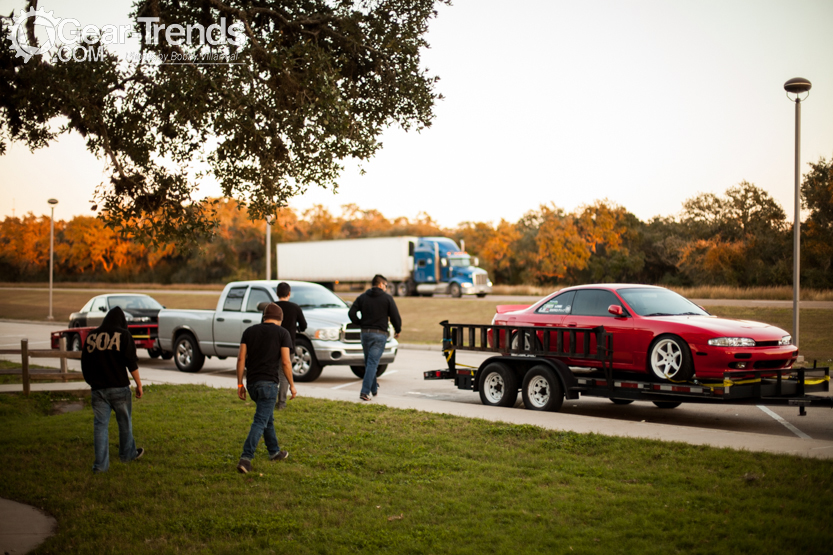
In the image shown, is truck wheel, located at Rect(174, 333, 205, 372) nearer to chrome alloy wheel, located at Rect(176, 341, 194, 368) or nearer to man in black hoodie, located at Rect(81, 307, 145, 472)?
chrome alloy wheel, located at Rect(176, 341, 194, 368)

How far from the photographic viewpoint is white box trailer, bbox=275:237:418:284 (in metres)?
51.6

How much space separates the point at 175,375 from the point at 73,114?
755cm

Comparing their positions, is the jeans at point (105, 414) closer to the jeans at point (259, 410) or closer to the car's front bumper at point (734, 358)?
the jeans at point (259, 410)

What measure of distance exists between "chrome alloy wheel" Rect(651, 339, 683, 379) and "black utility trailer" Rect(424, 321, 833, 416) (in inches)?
6.1

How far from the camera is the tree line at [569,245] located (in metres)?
42.8

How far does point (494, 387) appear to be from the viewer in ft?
38.5

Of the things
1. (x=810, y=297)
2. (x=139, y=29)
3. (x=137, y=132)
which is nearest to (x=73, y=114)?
(x=137, y=132)

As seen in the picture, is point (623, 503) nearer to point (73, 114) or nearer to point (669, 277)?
point (73, 114)

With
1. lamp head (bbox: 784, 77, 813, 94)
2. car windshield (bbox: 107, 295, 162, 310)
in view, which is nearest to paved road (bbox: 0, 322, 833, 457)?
car windshield (bbox: 107, 295, 162, 310)

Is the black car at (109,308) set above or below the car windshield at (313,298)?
below

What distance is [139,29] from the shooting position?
1111 cm

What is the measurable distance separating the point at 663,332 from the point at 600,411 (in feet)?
6.64

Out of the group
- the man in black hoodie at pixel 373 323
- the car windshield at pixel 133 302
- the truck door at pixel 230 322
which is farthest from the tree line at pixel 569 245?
the man in black hoodie at pixel 373 323

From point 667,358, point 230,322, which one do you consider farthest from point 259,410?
point 230,322
